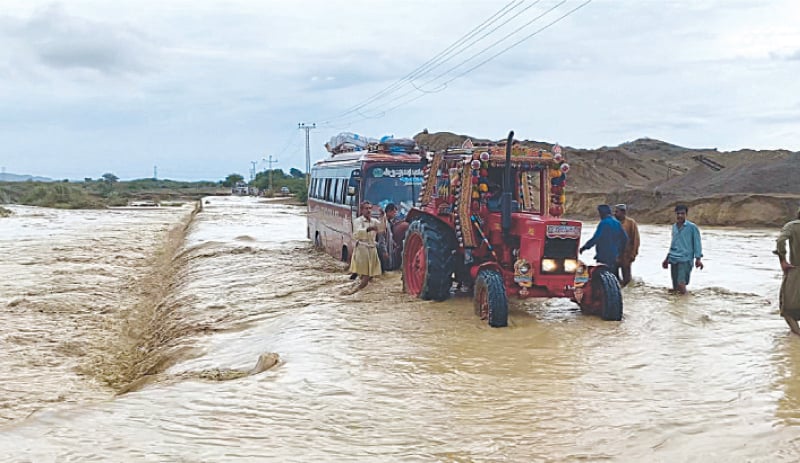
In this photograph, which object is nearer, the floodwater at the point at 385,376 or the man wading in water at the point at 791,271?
the floodwater at the point at 385,376

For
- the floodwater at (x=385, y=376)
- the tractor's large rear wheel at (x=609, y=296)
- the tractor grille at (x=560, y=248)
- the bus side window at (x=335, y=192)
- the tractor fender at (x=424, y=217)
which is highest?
the bus side window at (x=335, y=192)

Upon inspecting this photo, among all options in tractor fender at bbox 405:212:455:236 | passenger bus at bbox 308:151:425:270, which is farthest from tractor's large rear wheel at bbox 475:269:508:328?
passenger bus at bbox 308:151:425:270

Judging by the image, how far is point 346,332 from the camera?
31.1ft

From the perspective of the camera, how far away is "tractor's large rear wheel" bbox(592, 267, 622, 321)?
974 centimetres

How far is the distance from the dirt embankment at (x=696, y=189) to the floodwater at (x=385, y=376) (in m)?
11.9

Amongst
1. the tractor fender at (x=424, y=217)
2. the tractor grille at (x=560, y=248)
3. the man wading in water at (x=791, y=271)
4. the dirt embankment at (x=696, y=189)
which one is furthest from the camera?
the dirt embankment at (x=696, y=189)

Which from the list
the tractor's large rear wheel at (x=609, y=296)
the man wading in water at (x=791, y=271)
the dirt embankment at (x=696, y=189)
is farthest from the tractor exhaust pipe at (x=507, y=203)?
the dirt embankment at (x=696, y=189)

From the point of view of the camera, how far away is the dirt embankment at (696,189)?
29.9 meters

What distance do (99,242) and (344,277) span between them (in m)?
14.7

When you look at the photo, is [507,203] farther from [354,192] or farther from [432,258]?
[354,192]

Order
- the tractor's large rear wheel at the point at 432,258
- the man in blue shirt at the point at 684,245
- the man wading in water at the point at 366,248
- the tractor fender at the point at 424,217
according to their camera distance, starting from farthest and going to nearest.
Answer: the man wading in water at the point at 366,248, the man in blue shirt at the point at 684,245, the tractor fender at the point at 424,217, the tractor's large rear wheel at the point at 432,258

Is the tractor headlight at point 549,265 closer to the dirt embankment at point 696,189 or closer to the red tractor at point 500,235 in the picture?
the red tractor at point 500,235

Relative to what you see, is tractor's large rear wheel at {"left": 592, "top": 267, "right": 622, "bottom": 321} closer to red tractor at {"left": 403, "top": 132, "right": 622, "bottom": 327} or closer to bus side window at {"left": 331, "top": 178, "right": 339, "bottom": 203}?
red tractor at {"left": 403, "top": 132, "right": 622, "bottom": 327}

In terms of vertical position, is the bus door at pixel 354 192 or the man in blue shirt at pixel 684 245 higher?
the bus door at pixel 354 192
